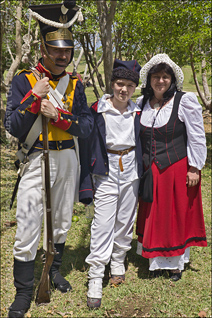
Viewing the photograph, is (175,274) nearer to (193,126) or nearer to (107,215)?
(107,215)

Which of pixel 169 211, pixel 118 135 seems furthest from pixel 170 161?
pixel 118 135

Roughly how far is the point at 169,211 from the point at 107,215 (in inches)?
29.4

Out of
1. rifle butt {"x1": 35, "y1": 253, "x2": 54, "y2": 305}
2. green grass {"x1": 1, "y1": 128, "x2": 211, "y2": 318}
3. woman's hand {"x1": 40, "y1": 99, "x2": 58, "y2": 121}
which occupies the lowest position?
green grass {"x1": 1, "y1": 128, "x2": 211, "y2": 318}

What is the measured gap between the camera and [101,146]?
3.52m

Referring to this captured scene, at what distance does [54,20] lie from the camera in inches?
114

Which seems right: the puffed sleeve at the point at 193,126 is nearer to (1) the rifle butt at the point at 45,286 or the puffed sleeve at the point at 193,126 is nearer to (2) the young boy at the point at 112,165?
(2) the young boy at the point at 112,165

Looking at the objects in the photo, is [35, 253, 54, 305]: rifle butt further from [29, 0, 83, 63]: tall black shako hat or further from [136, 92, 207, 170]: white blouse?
[29, 0, 83, 63]: tall black shako hat

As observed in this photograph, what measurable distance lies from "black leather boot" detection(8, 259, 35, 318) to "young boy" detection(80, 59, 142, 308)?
657mm

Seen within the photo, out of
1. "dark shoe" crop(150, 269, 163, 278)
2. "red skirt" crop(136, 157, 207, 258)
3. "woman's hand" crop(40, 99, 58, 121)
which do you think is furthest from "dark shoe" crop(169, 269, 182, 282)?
"woman's hand" crop(40, 99, 58, 121)

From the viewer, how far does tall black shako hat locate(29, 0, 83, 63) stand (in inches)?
112

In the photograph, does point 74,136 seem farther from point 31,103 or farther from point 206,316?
point 206,316

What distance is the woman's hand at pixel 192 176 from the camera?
3820 mm

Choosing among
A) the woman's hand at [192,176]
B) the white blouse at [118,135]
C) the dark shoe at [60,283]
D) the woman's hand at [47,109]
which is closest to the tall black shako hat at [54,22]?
the woman's hand at [47,109]

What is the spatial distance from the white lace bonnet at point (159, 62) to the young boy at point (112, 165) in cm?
24
